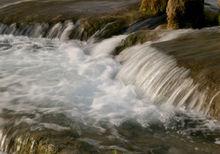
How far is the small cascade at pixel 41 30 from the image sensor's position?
1592 cm

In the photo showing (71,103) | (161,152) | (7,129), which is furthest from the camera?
(71,103)

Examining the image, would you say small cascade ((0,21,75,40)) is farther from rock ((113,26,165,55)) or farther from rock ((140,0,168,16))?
rock ((113,26,165,55))

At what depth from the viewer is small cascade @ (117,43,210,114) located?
9.29m

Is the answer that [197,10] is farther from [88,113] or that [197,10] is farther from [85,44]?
[88,113]

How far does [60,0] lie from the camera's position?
755 inches

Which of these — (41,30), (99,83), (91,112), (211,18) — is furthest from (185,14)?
(91,112)

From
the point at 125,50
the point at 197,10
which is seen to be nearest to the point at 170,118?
the point at 125,50

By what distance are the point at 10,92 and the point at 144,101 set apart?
9.00 feet

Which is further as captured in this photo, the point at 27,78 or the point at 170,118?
the point at 27,78

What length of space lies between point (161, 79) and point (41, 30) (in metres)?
6.94

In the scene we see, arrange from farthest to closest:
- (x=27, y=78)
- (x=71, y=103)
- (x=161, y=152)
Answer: (x=27, y=78) < (x=71, y=103) < (x=161, y=152)

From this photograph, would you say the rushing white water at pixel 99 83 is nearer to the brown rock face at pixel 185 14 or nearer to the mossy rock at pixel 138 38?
the mossy rock at pixel 138 38

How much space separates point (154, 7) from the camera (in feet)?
51.1

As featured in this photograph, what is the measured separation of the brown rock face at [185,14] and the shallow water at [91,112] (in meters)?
1.89
